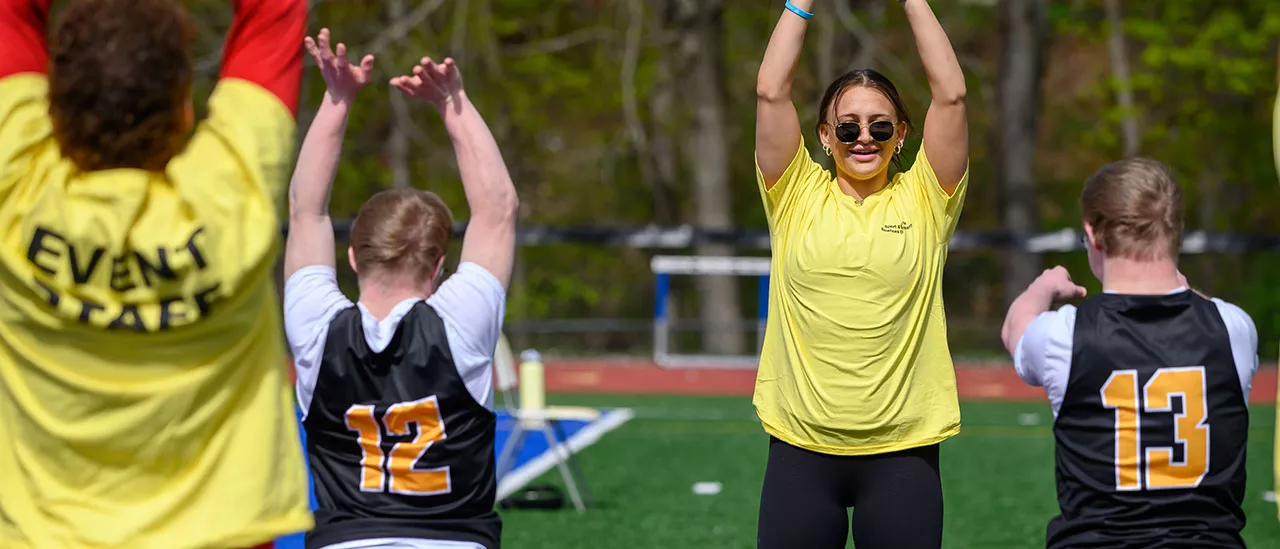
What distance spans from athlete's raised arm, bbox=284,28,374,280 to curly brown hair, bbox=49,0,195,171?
857 mm

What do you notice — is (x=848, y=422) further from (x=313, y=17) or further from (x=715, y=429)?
(x=313, y=17)

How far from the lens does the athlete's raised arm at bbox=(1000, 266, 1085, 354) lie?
130 inches

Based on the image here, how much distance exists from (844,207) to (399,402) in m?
1.44

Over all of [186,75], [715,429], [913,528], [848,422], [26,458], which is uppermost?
[186,75]

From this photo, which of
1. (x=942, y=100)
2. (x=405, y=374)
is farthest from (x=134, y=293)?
(x=942, y=100)

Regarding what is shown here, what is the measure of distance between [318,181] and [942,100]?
5.31 feet

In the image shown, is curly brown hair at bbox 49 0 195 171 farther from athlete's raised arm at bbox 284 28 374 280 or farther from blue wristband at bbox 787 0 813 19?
blue wristband at bbox 787 0 813 19

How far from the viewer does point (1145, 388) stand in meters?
3.09

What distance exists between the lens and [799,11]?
12.5 ft

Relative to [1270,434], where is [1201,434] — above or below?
above

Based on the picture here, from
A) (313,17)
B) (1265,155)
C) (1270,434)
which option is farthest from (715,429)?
(1265,155)

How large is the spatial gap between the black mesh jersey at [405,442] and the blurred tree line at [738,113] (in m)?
17.9

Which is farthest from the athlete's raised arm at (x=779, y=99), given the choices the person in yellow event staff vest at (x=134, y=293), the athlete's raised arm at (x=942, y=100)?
the person in yellow event staff vest at (x=134, y=293)

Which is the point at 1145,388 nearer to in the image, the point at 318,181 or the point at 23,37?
the point at 318,181
